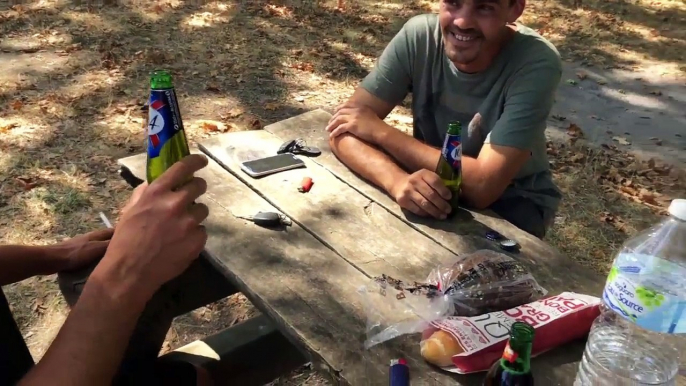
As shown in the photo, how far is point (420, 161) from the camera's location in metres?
2.51

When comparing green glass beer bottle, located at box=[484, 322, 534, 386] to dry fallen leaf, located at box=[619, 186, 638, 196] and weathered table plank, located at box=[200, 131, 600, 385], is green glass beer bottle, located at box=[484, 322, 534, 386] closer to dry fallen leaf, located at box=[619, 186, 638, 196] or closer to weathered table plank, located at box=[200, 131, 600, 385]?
weathered table plank, located at box=[200, 131, 600, 385]

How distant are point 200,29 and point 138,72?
1.33 m

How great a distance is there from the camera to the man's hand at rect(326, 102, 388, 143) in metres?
2.62

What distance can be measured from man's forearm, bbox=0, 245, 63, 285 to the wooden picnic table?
1.62ft

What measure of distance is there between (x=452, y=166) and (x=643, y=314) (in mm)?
962

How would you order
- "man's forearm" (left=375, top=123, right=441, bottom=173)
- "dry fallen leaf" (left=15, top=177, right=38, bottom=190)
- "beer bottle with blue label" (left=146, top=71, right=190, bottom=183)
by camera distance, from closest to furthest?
1. "beer bottle with blue label" (left=146, top=71, right=190, bottom=183)
2. "man's forearm" (left=375, top=123, right=441, bottom=173)
3. "dry fallen leaf" (left=15, top=177, right=38, bottom=190)

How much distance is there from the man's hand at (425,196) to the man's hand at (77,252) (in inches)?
39.3

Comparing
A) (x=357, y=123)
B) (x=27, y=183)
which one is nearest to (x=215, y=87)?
(x=27, y=183)

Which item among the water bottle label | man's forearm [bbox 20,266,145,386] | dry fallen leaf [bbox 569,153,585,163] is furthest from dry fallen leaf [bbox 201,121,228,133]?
the water bottle label

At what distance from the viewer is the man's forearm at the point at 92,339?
140cm

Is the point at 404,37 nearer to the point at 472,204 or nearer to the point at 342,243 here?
the point at 472,204

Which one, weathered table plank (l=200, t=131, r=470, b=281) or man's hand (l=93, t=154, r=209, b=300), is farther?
weathered table plank (l=200, t=131, r=470, b=281)

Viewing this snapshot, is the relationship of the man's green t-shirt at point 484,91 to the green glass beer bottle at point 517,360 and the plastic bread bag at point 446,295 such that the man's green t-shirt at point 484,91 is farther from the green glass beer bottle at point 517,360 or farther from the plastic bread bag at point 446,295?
the green glass beer bottle at point 517,360

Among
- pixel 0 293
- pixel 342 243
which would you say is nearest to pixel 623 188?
pixel 342 243
